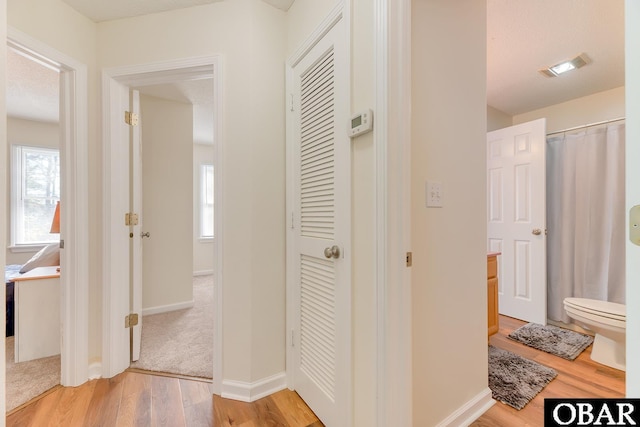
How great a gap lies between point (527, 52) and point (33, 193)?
247 inches

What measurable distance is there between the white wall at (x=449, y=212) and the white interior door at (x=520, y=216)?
171cm

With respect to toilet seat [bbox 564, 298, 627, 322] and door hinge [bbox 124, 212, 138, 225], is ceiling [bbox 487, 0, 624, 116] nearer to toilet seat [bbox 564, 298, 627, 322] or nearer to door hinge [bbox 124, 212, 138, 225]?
toilet seat [bbox 564, 298, 627, 322]

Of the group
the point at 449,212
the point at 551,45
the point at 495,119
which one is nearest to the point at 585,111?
the point at 495,119

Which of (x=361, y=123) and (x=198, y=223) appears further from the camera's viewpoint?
(x=198, y=223)

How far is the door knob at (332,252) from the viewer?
50.5 inches

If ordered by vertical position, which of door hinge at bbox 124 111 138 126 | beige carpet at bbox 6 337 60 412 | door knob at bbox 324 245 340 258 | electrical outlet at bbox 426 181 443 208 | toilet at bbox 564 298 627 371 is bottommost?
beige carpet at bbox 6 337 60 412

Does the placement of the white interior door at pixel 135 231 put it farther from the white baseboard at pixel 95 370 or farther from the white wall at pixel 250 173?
the white wall at pixel 250 173

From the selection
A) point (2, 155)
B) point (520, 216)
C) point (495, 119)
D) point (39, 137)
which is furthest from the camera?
point (39, 137)

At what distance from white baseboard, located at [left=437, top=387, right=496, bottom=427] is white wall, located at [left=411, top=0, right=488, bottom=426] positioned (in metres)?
0.03

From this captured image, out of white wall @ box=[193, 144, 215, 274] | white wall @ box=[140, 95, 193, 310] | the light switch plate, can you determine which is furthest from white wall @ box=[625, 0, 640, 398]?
white wall @ box=[193, 144, 215, 274]

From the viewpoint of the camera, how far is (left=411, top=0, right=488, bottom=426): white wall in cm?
123

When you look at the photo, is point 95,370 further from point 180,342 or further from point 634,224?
point 634,224

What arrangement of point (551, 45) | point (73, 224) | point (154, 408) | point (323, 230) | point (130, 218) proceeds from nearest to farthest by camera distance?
point (323, 230) < point (154, 408) < point (73, 224) < point (130, 218) < point (551, 45)

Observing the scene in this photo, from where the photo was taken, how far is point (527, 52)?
7.37ft
